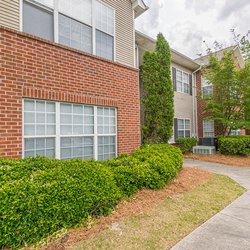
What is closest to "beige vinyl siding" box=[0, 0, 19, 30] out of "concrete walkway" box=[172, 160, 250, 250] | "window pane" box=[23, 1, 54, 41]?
"window pane" box=[23, 1, 54, 41]

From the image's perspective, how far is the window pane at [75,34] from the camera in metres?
5.58

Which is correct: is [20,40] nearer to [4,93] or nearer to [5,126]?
[4,93]

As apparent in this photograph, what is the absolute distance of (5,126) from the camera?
4.33 metres

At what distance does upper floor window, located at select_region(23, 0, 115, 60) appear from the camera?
5.09 m

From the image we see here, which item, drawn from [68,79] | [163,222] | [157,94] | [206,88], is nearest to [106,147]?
[68,79]

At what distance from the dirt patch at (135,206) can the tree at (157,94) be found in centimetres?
356

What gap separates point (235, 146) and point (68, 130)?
10586 millimetres

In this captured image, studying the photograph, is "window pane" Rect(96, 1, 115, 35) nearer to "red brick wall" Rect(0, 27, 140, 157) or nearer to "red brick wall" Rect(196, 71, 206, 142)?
"red brick wall" Rect(0, 27, 140, 157)

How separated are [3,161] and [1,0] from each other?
3.78 meters

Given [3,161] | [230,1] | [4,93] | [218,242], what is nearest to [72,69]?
[4,93]

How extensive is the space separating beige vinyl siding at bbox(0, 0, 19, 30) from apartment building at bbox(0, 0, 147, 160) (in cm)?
2

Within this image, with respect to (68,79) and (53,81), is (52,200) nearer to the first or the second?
(53,81)

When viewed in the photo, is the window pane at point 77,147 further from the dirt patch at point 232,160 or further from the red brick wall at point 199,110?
the red brick wall at point 199,110

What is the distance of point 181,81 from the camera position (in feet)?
47.8
